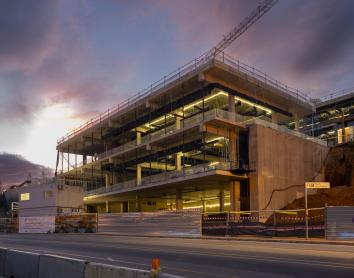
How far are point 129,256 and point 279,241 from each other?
40.9ft

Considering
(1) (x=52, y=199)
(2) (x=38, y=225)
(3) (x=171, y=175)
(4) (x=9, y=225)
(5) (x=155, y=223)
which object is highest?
(3) (x=171, y=175)

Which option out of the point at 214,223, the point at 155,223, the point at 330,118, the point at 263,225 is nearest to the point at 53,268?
the point at 263,225

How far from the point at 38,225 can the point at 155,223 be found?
58.8ft

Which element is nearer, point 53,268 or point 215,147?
point 53,268

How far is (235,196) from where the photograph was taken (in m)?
49.1

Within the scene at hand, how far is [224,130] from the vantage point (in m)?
51.5

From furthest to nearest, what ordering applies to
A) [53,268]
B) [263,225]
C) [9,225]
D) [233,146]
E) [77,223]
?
[9,225] < [233,146] < [77,223] < [263,225] < [53,268]

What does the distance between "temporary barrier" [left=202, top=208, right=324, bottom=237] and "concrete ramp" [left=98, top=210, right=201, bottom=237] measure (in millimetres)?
930

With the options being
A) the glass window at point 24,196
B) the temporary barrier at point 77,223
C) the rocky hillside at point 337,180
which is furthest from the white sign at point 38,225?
the rocky hillside at point 337,180

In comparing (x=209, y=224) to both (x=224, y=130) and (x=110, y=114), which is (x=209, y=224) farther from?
(x=110, y=114)

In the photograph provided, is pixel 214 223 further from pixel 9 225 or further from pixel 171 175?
pixel 9 225

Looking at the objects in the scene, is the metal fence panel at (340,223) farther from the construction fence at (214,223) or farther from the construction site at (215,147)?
the construction site at (215,147)

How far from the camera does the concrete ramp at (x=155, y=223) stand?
3462 centimetres

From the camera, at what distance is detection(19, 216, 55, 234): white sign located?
48.3 meters
